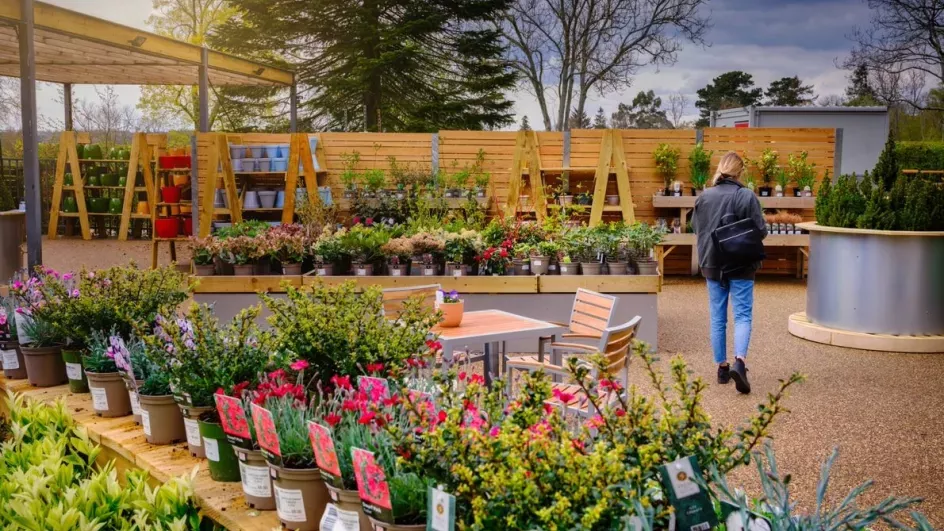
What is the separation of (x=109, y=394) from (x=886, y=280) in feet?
20.1

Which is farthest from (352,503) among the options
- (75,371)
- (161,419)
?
(75,371)

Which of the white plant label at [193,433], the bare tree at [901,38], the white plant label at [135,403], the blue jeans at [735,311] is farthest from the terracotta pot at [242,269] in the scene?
the bare tree at [901,38]

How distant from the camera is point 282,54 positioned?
22.4 metres

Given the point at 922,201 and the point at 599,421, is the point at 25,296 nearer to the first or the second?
the point at 599,421

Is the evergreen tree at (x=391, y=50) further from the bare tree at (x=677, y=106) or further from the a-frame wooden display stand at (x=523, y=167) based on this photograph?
the bare tree at (x=677, y=106)

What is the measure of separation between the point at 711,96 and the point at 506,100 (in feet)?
48.9

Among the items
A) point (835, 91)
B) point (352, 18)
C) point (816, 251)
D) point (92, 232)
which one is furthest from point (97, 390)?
point (835, 91)

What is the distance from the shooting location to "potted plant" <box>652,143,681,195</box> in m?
11.2

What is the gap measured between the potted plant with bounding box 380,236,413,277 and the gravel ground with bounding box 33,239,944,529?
7.00 feet

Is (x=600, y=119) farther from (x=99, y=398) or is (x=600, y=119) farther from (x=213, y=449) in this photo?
(x=213, y=449)

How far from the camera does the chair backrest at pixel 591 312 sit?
204 inches

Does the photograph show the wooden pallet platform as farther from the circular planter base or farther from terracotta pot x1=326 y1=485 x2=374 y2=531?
the circular planter base

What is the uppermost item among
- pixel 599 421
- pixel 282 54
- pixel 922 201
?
pixel 282 54

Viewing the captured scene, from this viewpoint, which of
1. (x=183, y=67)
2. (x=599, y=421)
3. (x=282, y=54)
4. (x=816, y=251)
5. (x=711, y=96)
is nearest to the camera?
(x=599, y=421)
